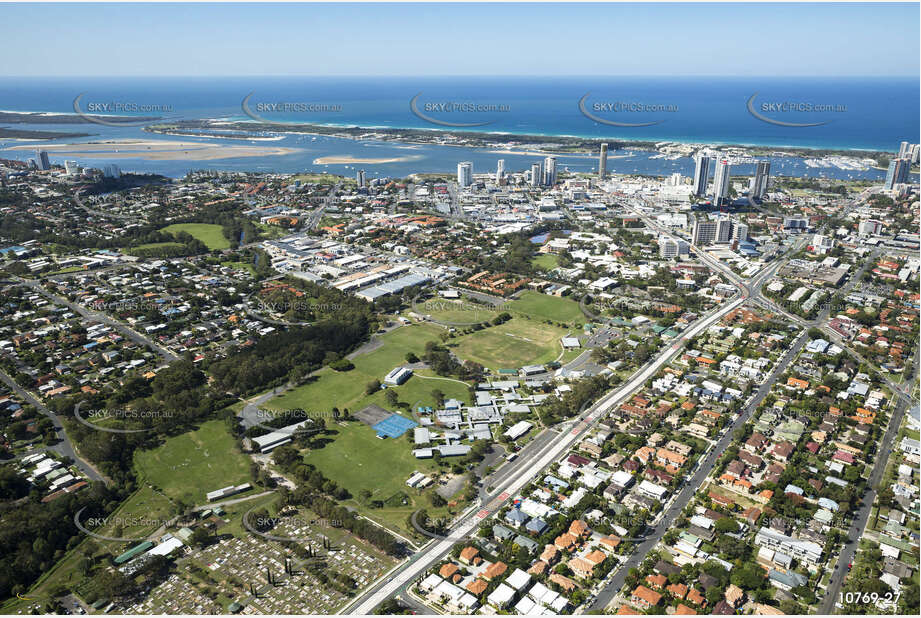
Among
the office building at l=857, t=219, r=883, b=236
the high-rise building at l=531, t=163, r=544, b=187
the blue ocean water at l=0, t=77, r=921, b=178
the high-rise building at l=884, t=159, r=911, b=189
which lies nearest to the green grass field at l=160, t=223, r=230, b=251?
the blue ocean water at l=0, t=77, r=921, b=178

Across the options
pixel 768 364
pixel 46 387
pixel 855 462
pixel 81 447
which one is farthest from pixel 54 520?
pixel 768 364

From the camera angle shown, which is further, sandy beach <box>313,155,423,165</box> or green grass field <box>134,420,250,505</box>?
sandy beach <box>313,155,423,165</box>

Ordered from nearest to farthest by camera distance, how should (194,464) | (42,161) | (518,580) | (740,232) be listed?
(518,580)
(194,464)
(740,232)
(42,161)

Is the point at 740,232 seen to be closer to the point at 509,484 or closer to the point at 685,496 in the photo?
the point at 685,496

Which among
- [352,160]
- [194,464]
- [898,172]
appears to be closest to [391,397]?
[194,464]

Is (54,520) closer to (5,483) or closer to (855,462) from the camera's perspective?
(5,483)

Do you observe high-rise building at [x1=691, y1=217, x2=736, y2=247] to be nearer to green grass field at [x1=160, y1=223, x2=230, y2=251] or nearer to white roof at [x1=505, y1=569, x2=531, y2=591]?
white roof at [x1=505, y1=569, x2=531, y2=591]

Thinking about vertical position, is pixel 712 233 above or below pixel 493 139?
below
